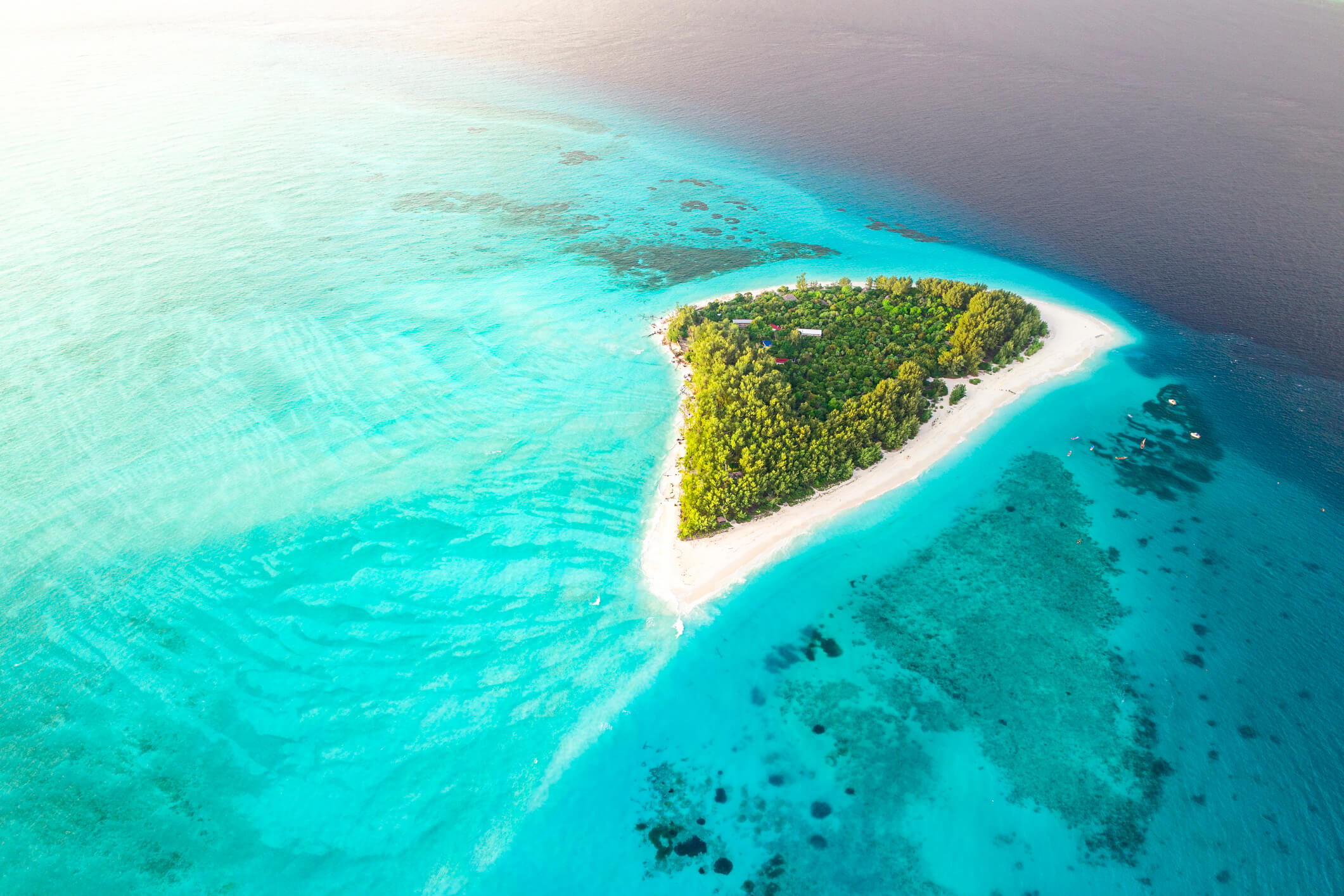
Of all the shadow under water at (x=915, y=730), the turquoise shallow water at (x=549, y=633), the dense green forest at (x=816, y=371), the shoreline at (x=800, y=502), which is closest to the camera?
the shadow under water at (x=915, y=730)

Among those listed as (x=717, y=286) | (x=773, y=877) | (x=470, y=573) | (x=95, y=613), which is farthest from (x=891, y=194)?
(x=95, y=613)

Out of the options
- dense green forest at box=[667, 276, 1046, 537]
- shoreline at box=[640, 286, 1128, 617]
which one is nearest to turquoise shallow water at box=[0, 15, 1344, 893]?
shoreline at box=[640, 286, 1128, 617]

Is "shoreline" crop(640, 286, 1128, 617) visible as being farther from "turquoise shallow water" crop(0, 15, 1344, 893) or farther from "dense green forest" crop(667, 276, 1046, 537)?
"turquoise shallow water" crop(0, 15, 1344, 893)

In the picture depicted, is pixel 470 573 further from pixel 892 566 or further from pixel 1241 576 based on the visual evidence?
pixel 1241 576

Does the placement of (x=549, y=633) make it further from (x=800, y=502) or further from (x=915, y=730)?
(x=915, y=730)

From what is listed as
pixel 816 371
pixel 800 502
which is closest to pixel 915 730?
pixel 800 502

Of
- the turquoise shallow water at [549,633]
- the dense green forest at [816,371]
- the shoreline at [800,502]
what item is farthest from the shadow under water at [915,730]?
the dense green forest at [816,371]

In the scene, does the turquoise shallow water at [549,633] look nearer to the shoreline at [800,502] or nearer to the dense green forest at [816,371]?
the shoreline at [800,502]
